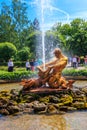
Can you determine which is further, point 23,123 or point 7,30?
point 7,30

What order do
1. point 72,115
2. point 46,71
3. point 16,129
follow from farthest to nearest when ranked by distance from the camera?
point 46,71
point 72,115
point 16,129

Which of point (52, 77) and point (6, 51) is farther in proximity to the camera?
point (6, 51)

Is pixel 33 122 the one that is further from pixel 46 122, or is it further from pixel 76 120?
pixel 76 120

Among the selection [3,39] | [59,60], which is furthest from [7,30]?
[59,60]

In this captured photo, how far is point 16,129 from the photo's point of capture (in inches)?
402

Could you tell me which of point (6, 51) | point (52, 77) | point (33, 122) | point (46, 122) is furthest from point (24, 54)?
point (46, 122)

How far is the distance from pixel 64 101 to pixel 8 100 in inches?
84.8

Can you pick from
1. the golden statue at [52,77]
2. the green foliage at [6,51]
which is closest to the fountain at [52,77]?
the golden statue at [52,77]

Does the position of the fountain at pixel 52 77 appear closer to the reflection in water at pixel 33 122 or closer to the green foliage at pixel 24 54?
the reflection in water at pixel 33 122

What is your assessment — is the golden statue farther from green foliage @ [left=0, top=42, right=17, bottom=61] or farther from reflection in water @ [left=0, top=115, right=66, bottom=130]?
green foliage @ [left=0, top=42, right=17, bottom=61]

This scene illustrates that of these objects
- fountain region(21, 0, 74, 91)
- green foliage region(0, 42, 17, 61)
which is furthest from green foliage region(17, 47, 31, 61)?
fountain region(21, 0, 74, 91)

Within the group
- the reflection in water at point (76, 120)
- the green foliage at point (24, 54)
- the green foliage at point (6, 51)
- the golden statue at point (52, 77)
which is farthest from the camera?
the green foliage at point (24, 54)

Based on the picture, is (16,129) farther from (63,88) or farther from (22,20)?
(22,20)

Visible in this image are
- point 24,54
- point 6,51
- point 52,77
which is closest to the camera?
point 52,77
